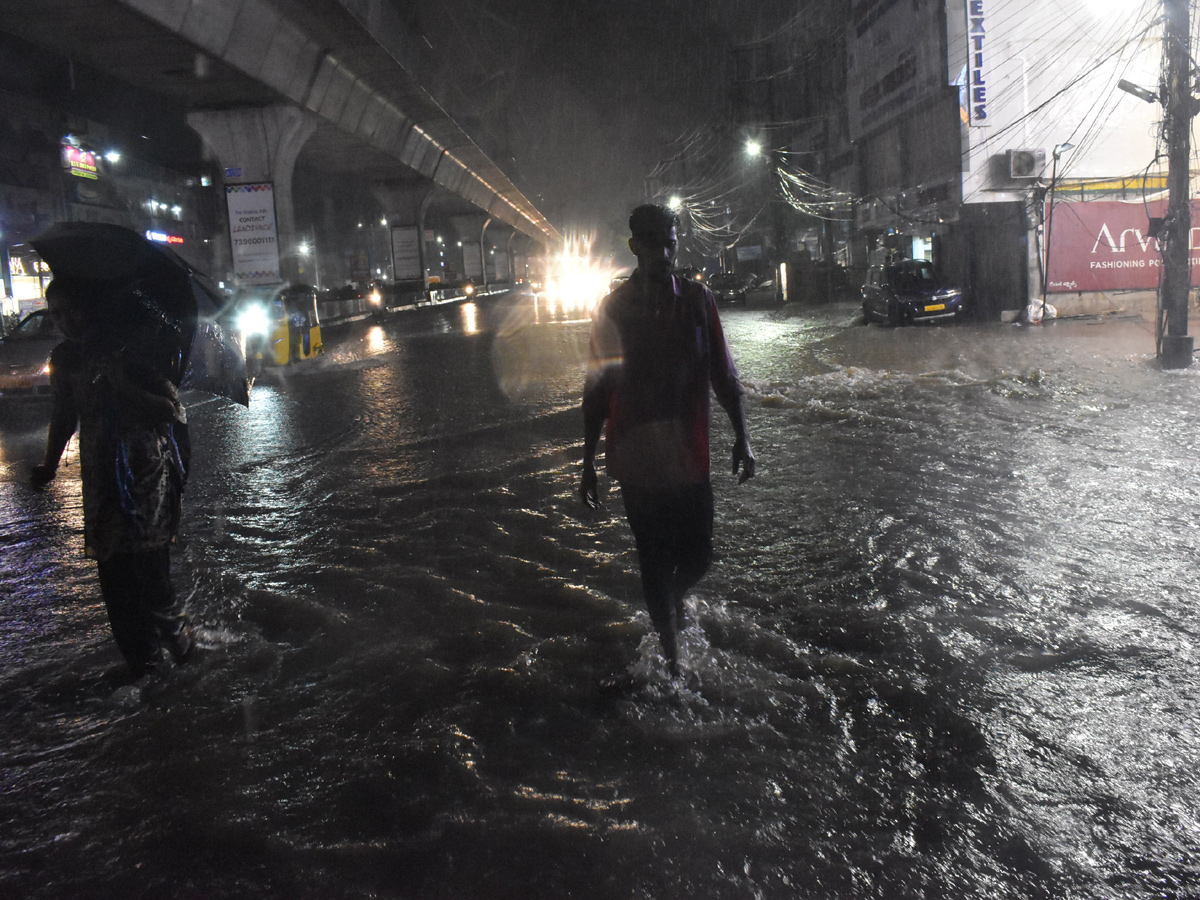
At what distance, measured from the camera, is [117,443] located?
3.55 m

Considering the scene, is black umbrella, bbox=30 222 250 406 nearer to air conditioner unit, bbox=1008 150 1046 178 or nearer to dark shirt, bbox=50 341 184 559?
dark shirt, bbox=50 341 184 559

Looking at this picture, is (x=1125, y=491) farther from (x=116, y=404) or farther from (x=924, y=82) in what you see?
(x=924, y=82)

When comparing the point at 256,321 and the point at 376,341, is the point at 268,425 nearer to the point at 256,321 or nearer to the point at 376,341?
the point at 256,321

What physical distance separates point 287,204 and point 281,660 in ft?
88.0

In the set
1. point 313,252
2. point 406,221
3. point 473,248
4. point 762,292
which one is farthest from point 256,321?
point 473,248

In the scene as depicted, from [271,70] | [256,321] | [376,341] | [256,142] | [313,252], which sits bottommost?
[376,341]

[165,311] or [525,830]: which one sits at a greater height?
[165,311]

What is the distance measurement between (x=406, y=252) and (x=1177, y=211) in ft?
149

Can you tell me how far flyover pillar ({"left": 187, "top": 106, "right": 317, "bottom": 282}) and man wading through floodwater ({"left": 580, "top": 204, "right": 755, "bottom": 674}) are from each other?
25.6 meters

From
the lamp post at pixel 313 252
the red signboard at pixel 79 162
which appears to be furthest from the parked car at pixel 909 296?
the lamp post at pixel 313 252

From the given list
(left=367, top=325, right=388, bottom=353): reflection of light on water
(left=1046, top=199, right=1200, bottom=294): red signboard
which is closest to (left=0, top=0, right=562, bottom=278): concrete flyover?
(left=367, top=325, right=388, bottom=353): reflection of light on water

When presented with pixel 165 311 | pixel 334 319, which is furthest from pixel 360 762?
pixel 334 319

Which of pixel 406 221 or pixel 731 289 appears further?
pixel 406 221

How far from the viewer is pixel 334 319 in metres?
33.3
